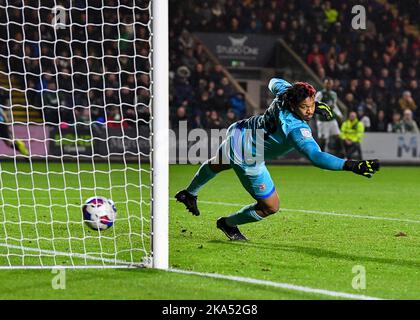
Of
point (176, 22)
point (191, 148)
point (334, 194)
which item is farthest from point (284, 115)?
point (176, 22)

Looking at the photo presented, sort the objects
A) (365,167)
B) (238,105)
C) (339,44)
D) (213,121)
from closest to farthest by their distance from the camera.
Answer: (365,167) → (213,121) → (238,105) → (339,44)

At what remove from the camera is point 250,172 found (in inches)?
323

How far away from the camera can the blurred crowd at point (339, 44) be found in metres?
25.4

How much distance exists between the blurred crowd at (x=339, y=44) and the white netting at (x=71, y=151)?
184 inches

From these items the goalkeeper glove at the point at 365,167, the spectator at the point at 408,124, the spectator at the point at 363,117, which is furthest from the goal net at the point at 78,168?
the spectator at the point at 408,124

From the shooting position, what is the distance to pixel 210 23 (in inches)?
1080

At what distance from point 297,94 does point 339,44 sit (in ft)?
67.1

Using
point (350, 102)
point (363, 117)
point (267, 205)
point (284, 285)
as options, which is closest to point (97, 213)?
point (267, 205)

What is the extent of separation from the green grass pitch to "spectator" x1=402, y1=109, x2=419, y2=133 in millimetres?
9969

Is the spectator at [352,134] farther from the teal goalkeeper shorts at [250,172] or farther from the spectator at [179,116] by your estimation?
the teal goalkeeper shorts at [250,172]

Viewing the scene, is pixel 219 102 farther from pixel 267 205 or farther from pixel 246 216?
pixel 267 205

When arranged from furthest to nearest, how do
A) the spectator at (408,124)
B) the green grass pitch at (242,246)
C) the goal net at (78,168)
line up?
the spectator at (408,124) < the goal net at (78,168) < the green grass pitch at (242,246)

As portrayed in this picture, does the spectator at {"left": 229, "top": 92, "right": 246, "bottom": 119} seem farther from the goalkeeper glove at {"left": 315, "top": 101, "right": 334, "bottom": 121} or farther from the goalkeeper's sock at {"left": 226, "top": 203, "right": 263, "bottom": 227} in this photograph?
the goalkeeper glove at {"left": 315, "top": 101, "right": 334, "bottom": 121}

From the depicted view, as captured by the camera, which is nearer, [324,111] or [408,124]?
[324,111]
